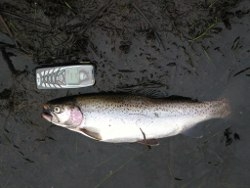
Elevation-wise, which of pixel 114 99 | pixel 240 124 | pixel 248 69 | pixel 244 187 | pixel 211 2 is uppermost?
pixel 211 2

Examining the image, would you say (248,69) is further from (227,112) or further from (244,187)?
(244,187)

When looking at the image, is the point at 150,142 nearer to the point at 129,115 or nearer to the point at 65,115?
the point at 129,115

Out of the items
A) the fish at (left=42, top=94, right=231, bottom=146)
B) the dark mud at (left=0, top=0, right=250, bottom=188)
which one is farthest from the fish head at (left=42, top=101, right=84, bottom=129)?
the dark mud at (left=0, top=0, right=250, bottom=188)

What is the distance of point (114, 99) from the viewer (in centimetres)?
247

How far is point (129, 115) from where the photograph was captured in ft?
8.03

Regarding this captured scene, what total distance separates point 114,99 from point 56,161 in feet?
1.79

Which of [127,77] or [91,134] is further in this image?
[127,77]

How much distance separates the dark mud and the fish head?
0.40 ft

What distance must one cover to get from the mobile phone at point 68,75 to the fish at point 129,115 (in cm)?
9

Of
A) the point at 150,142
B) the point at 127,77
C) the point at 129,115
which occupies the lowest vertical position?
the point at 150,142

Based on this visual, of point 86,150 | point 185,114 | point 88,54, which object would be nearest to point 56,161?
point 86,150

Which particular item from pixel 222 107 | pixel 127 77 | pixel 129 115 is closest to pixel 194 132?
pixel 222 107

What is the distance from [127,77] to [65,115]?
1.47 ft

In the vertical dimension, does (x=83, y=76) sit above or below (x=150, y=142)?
above
